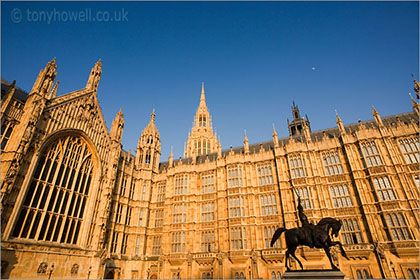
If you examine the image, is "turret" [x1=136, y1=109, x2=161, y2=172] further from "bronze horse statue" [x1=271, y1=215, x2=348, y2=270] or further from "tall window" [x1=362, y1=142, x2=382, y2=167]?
"tall window" [x1=362, y1=142, x2=382, y2=167]

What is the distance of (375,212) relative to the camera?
85.6 ft

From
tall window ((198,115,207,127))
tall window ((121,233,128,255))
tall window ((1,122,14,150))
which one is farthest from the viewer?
tall window ((198,115,207,127))

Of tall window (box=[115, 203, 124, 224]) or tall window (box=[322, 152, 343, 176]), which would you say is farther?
tall window (box=[115, 203, 124, 224])

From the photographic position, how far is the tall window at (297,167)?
31161 mm

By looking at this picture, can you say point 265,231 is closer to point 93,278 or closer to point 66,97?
point 93,278

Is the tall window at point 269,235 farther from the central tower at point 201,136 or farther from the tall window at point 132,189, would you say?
the central tower at point 201,136

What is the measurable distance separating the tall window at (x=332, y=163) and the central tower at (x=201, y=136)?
3589 cm

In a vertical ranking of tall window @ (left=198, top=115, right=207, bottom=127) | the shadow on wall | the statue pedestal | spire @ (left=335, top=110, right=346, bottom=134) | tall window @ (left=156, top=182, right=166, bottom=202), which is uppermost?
tall window @ (left=198, top=115, right=207, bottom=127)

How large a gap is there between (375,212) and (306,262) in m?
9.66

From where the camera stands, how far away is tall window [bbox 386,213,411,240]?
24.1 meters

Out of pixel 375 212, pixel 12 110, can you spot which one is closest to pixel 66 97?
pixel 12 110

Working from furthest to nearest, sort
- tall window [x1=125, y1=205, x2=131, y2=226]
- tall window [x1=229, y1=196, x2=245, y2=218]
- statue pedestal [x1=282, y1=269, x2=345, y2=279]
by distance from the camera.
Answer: tall window [x1=125, y1=205, x2=131, y2=226], tall window [x1=229, y1=196, x2=245, y2=218], statue pedestal [x1=282, y1=269, x2=345, y2=279]

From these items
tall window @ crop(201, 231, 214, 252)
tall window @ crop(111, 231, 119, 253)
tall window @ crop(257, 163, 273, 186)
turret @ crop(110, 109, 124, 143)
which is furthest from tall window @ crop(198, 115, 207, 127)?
tall window @ crop(111, 231, 119, 253)

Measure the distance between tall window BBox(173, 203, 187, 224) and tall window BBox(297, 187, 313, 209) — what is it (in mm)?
17092
